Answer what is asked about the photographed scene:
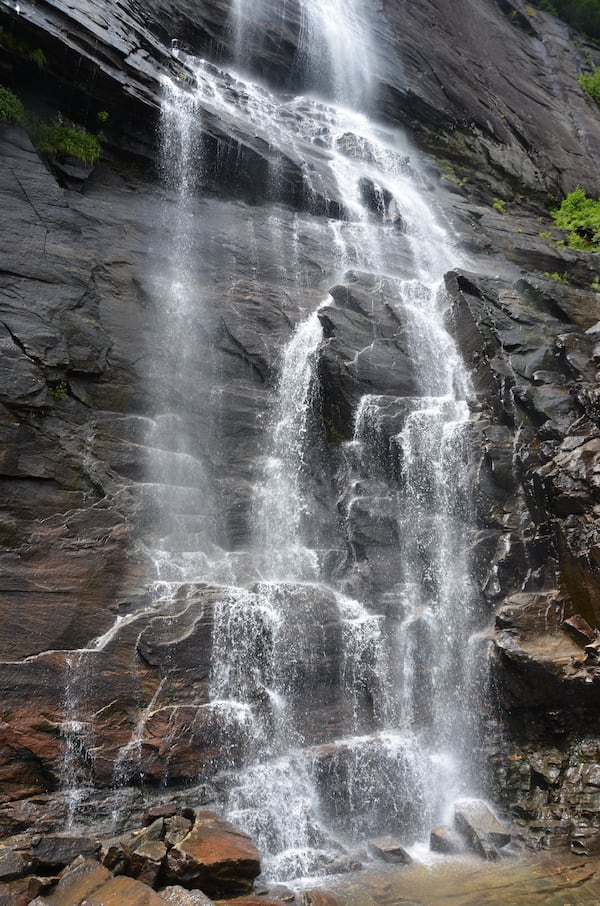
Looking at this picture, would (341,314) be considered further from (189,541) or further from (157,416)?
(189,541)

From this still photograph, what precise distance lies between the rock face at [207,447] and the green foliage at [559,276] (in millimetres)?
196

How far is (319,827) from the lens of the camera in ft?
30.2

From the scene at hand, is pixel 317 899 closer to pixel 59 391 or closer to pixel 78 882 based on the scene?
pixel 78 882

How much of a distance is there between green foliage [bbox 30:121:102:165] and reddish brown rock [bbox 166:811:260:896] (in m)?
15.1

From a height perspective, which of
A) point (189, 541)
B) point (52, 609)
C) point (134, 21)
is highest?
point (134, 21)

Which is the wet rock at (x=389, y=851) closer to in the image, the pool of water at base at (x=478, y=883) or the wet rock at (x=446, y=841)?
the pool of water at base at (x=478, y=883)

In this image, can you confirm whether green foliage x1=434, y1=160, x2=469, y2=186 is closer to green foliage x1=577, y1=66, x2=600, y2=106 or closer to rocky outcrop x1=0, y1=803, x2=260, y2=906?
green foliage x1=577, y1=66, x2=600, y2=106

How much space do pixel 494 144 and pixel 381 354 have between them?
677 inches

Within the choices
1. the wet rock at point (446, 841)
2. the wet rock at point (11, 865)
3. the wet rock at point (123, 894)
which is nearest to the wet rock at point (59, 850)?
the wet rock at point (11, 865)

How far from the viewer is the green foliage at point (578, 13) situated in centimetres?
3544

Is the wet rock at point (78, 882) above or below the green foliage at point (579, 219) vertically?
below

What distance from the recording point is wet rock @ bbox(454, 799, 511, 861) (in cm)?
874

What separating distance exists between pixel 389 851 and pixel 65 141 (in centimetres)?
1675

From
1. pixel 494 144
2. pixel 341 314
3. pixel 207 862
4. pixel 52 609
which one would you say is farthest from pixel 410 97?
pixel 207 862
